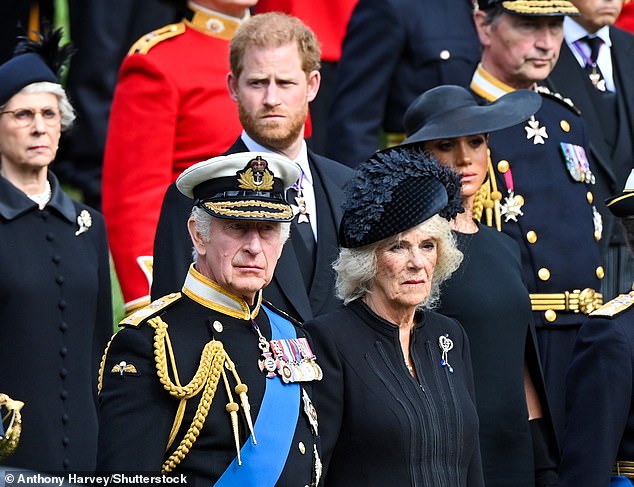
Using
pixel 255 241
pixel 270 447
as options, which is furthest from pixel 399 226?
pixel 270 447

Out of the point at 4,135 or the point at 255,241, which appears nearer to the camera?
the point at 255,241

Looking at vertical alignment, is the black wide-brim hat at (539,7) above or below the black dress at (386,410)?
above

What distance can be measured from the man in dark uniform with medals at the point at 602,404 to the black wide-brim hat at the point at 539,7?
2074mm

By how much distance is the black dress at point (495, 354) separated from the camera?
6.71 metres

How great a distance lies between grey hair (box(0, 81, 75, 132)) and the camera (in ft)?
24.8

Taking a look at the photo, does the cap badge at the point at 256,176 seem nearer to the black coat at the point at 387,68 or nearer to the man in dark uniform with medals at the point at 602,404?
the man in dark uniform with medals at the point at 602,404

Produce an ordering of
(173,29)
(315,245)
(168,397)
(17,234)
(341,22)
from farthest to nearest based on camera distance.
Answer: (341,22) → (173,29) → (17,234) → (315,245) → (168,397)

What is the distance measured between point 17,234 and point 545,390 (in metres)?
2.32

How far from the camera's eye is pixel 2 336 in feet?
23.4

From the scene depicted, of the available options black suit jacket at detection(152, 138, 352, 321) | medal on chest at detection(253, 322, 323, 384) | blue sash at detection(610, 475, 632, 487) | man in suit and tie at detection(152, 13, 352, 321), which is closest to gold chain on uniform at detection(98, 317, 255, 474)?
Result: medal on chest at detection(253, 322, 323, 384)

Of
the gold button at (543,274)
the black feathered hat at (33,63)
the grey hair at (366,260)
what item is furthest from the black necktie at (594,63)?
the grey hair at (366,260)

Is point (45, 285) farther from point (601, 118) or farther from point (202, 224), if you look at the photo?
point (601, 118)

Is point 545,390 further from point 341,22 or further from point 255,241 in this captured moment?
point 341,22

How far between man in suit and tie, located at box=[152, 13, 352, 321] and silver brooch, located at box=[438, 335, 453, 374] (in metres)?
0.72
